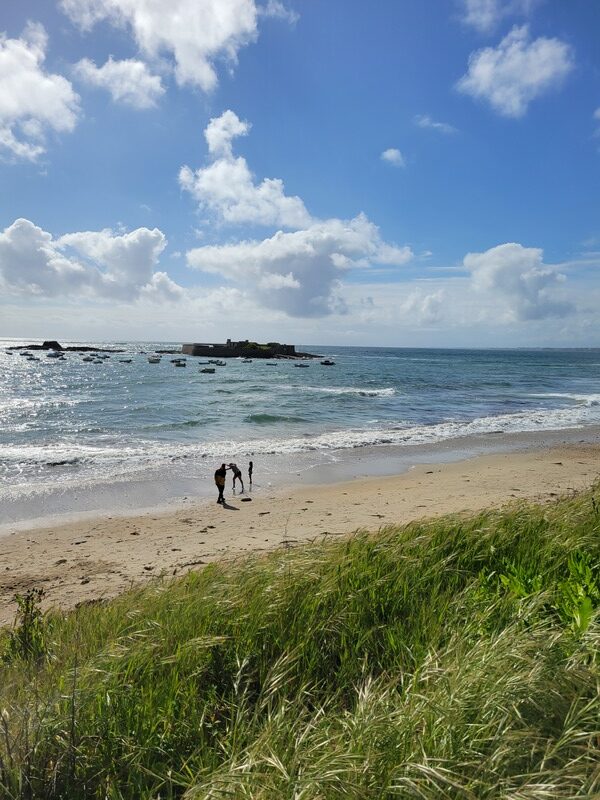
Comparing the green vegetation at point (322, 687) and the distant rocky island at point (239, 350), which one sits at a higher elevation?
the distant rocky island at point (239, 350)

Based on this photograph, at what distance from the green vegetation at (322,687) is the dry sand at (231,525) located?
8.90 ft

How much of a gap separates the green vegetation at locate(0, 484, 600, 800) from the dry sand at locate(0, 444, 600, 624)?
8.90 ft

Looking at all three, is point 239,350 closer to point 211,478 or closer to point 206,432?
point 206,432

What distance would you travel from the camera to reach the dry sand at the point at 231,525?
830 centimetres

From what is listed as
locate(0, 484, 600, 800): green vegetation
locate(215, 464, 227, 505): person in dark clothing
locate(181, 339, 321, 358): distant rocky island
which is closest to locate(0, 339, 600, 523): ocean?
→ locate(215, 464, 227, 505): person in dark clothing

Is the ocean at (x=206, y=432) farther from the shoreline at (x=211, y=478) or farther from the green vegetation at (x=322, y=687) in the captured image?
the green vegetation at (x=322, y=687)

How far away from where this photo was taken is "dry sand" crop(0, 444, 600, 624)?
8.30 meters

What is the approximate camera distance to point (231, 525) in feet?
36.9

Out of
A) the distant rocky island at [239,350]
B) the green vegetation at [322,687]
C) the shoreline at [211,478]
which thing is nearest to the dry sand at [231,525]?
the shoreline at [211,478]

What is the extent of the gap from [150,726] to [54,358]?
120m

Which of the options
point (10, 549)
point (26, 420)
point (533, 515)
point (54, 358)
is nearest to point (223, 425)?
point (26, 420)

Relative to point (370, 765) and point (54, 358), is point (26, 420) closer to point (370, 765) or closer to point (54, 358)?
point (370, 765)

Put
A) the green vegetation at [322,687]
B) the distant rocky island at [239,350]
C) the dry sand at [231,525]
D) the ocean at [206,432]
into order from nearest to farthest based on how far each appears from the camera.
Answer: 1. the green vegetation at [322,687]
2. the dry sand at [231,525]
3. the ocean at [206,432]
4. the distant rocky island at [239,350]

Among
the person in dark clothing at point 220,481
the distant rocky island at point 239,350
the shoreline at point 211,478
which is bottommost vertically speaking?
the shoreline at point 211,478
